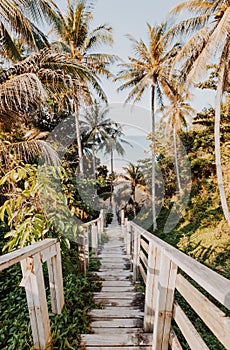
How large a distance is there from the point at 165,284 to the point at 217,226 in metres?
9.04

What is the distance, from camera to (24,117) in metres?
4.80

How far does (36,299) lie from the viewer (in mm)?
1511

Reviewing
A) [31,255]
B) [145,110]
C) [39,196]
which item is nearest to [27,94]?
[39,196]

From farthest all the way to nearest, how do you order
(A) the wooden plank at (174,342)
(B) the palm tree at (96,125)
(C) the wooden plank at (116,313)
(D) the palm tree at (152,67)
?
(B) the palm tree at (96,125)
(D) the palm tree at (152,67)
(C) the wooden plank at (116,313)
(A) the wooden plank at (174,342)

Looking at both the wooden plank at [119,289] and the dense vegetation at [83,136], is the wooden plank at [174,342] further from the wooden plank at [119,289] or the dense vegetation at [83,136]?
the wooden plank at [119,289]

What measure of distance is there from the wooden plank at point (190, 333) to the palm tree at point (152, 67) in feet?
34.7

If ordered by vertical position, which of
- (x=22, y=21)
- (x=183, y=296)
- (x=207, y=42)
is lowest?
(x=183, y=296)

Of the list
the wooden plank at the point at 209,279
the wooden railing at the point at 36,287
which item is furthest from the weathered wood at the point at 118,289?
the wooden plank at the point at 209,279

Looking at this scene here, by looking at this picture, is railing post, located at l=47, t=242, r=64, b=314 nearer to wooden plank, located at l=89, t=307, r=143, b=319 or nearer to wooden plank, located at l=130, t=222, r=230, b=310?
wooden plank, located at l=89, t=307, r=143, b=319

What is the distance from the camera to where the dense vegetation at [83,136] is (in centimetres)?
271

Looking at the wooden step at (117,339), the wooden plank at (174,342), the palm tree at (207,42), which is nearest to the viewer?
the wooden plank at (174,342)

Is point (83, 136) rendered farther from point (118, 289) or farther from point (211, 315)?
point (211, 315)

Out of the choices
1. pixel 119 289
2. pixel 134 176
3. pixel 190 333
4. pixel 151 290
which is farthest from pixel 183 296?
pixel 134 176

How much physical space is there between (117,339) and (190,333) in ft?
3.57
